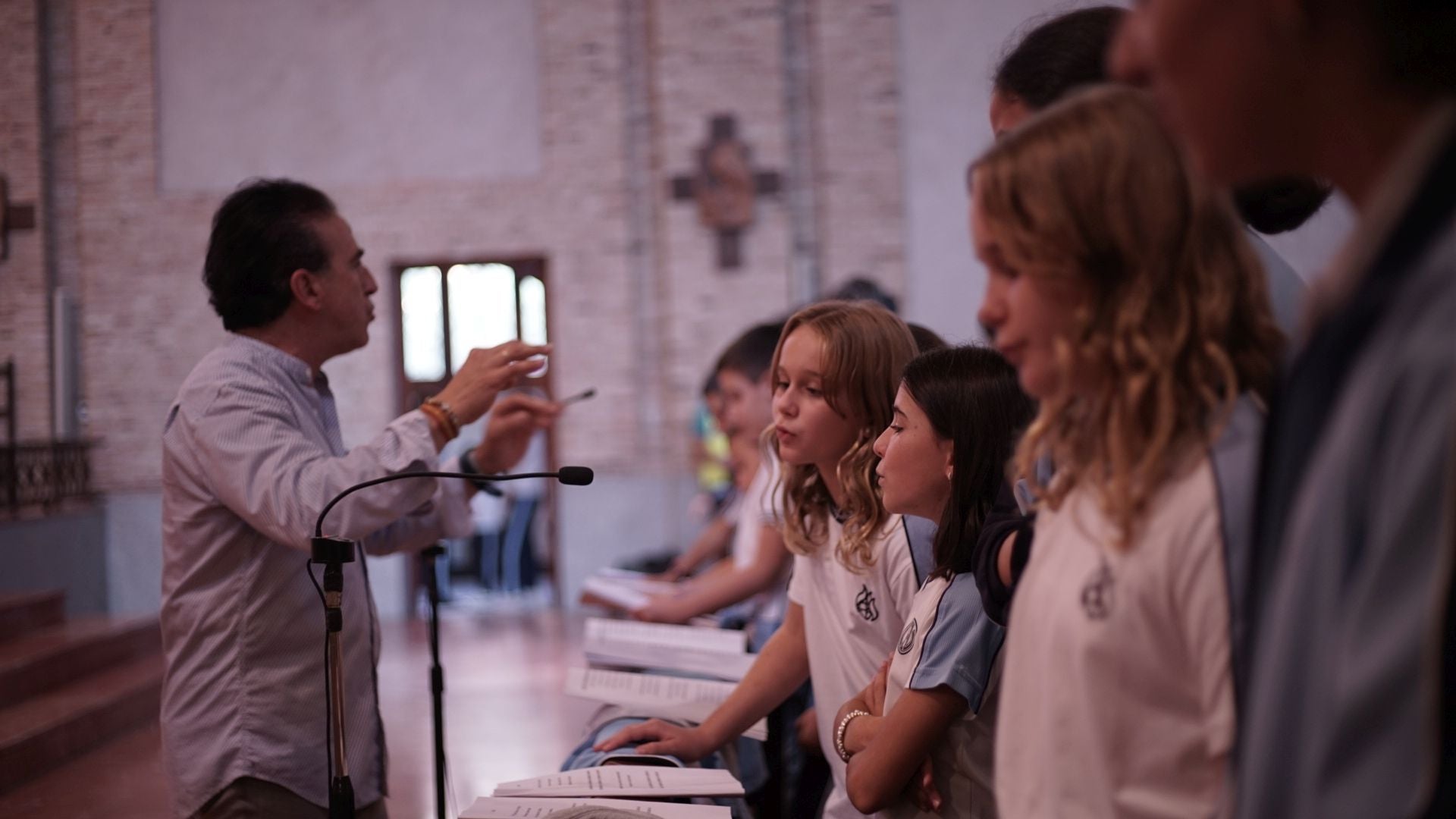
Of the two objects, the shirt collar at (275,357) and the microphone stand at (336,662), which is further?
the shirt collar at (275,357)

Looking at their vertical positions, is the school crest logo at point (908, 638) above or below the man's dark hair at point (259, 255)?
below

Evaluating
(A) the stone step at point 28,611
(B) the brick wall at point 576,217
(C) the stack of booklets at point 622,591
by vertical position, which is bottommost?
(A) the stone step at point 28,611

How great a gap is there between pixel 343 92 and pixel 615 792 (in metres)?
9.43

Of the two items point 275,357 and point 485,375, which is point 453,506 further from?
point 275,357

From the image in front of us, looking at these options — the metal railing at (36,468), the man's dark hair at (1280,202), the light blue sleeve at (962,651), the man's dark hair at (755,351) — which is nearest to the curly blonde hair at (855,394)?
the light blue sleeve at (962,651)

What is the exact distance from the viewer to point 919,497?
1979 mm

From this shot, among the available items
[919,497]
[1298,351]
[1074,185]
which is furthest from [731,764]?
[1298,351]

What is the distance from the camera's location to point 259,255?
2.47 metres

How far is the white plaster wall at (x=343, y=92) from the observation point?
33.6 ft

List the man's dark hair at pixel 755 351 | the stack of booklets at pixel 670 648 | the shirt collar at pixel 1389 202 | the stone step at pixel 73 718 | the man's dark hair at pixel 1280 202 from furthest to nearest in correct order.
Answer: the stone step at pixel 73 718, the man's dark hair at pixel 755 351, the stack of booklets at pixel 670 648, the man's dark hair at pixel 1280 202, the shirt collar at pixel 1389 202

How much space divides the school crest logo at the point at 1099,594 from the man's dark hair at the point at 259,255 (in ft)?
6.07

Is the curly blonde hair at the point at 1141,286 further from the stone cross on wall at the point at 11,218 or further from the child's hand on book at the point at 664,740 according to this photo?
the stone cross on wall at the point at 11,218

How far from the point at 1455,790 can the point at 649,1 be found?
9.99 metres

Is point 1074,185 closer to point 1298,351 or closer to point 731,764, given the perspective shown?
point 1298,351
